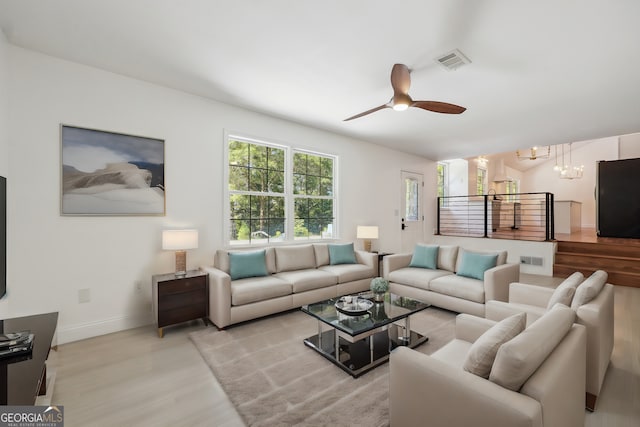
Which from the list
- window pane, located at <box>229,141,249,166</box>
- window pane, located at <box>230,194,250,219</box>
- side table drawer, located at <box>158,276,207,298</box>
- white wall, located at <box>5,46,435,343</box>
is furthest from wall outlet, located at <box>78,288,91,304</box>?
window pane, located at <box>229,141,249,166</box>

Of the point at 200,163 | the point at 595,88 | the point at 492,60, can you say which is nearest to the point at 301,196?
the point at 200,163

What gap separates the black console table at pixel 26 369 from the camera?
3.97 ft

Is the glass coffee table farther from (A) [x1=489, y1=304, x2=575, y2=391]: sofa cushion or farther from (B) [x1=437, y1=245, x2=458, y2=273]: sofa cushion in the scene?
(B) [x1=437, y1=245, x2=458, y2=273]: sofa cushion

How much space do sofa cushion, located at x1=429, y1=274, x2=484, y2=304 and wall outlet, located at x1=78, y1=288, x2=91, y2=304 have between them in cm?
398

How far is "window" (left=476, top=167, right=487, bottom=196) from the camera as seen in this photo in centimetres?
915

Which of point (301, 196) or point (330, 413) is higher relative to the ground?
point (301, 196)

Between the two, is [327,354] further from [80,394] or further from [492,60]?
[492,60]

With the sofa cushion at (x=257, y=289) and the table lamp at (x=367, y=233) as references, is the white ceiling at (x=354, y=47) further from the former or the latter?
the sofa cushion at (x=257, y=289)

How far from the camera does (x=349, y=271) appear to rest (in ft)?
13.5

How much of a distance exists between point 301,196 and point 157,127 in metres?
2.32

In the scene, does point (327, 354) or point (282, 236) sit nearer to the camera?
point (327, 354)

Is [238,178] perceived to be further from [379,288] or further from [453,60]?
[453,60]

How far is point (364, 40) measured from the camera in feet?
8.09

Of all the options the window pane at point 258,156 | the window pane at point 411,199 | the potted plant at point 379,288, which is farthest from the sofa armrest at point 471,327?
the window pane at point 411,199
